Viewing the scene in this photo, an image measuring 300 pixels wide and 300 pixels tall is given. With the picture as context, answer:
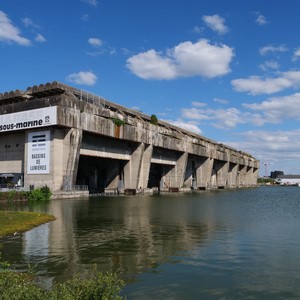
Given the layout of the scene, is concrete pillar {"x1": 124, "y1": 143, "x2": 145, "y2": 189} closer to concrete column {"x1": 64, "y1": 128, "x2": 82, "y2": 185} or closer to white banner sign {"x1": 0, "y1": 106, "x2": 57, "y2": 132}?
concrete column {"x1": 64, "y1": 128, "x2": 82, "y2": 185}

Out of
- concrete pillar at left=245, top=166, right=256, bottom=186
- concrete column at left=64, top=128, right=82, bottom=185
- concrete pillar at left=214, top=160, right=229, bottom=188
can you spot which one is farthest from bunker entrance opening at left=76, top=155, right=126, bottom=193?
→ concrete pillar at left=245, top=166, right=256, bottom=186

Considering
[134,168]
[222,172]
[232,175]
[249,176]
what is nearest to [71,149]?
[134,168]

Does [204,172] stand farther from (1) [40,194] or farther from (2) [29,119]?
(1) [40,194]

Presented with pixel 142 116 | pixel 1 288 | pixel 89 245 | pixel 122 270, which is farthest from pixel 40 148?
pixel 1 288

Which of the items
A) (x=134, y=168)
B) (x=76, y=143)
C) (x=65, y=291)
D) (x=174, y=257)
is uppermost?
(x=76, y=143)

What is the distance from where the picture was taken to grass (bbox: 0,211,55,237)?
21.7m

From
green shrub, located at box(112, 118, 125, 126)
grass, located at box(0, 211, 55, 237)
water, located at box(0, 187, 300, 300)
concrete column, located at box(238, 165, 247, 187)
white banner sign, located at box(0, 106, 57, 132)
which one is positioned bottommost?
water, located at box(0, 187, 300, 300)

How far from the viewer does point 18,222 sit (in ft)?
80.6

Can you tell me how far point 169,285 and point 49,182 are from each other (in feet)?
160

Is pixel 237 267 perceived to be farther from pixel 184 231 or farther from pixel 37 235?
pixel 37 235

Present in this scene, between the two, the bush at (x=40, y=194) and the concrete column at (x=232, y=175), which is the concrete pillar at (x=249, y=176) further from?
the bush at (x=40, y=194)

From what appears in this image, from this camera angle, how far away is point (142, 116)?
9306cm

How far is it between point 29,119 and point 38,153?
569cm

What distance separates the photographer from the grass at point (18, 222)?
71.1 ft
